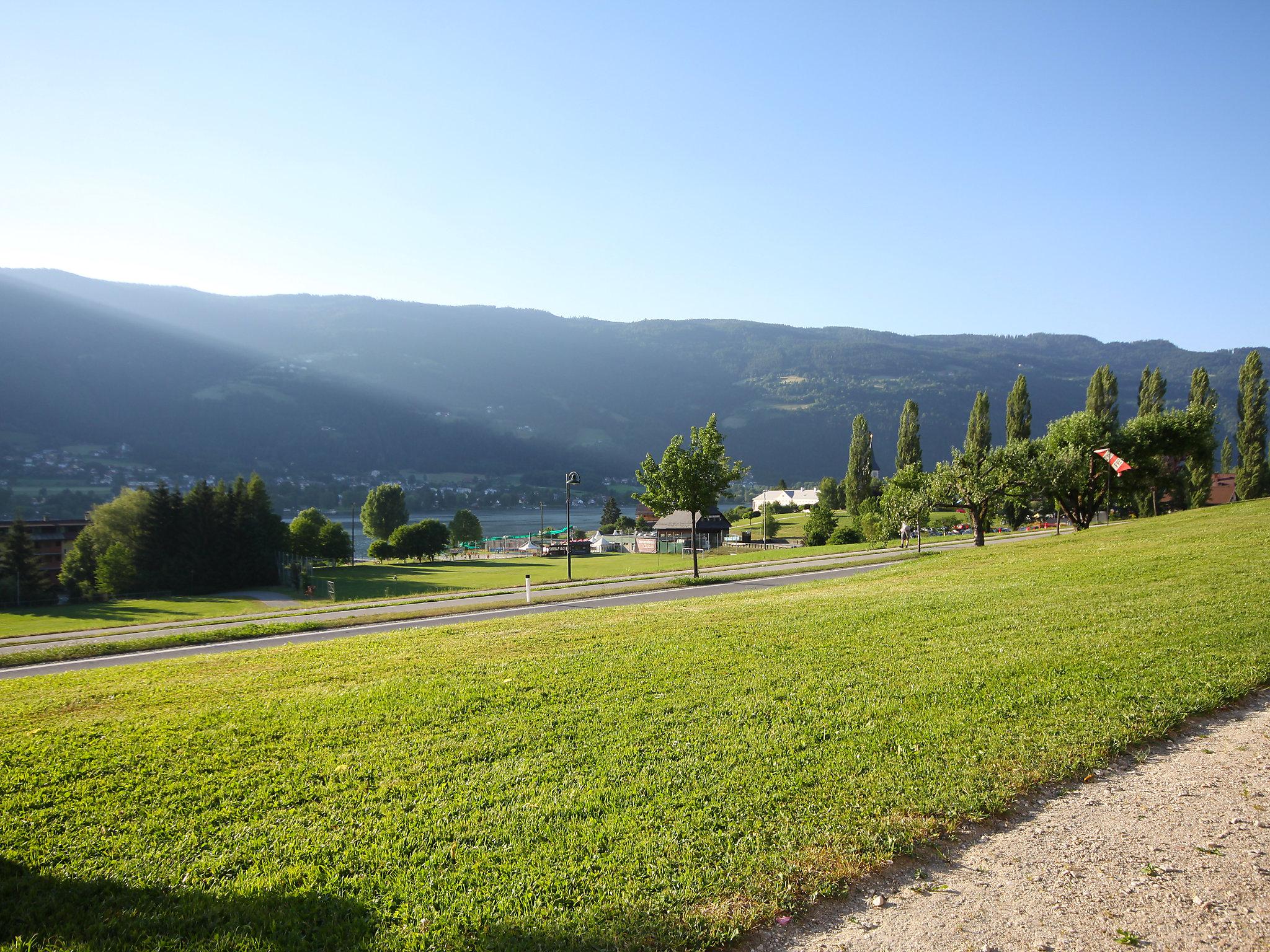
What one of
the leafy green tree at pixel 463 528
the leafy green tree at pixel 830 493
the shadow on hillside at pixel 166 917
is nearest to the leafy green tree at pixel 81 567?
the leafy green tree at pixel 463 528

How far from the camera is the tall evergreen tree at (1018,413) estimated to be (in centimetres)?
6128

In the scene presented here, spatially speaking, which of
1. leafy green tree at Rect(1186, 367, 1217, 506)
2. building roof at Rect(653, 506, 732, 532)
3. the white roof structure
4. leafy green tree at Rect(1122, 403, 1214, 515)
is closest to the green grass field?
building roof at Rect(653, 506, 732, 532)

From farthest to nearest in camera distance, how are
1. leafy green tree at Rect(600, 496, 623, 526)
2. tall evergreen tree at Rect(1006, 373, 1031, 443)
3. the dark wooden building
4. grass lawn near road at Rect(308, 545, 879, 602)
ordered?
leafy green tree at Rect(600, 496, 623, 526), the dark wooden building, tall evergreen tree at Rect(1006, 373, 1031, 443), grass lawn near road at Rect(308, 545, 879, 602)

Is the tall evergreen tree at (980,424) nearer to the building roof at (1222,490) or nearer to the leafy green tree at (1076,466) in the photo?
the building roof at (1222,490)

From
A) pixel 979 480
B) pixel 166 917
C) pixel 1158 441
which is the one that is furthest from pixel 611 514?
pixel 166 917

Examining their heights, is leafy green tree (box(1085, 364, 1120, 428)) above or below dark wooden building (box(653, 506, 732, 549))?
above

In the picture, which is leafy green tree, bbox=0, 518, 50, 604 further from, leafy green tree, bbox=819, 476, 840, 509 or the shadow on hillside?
leafy green tree, bbox=819, 476, 840, 509

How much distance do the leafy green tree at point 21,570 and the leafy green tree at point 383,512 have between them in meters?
42.0

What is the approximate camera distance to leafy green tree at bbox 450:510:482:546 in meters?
101

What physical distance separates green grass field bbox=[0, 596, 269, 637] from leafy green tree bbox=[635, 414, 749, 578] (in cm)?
2039

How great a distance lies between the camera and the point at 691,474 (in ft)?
85.4

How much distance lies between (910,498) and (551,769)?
3590cm

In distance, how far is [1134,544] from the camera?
20562 millimetres

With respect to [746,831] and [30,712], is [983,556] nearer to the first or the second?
[746,831]
